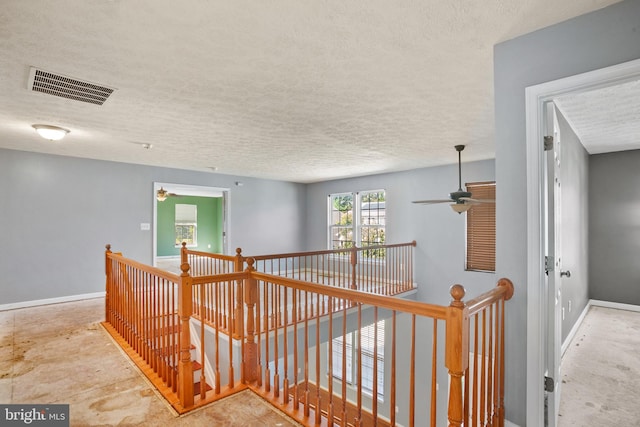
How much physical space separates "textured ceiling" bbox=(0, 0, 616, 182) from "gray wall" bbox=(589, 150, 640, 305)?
2.52m

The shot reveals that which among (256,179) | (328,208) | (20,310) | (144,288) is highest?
(256,179)

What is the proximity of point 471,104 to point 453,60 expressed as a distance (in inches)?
36.6

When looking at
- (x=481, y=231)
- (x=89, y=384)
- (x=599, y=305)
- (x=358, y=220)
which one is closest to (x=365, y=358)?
(x=358, y=220)

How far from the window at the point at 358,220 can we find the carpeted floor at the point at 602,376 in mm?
3567

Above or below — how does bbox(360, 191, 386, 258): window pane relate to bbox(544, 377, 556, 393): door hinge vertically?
above

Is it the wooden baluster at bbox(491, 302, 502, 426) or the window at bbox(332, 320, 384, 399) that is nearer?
the wooden baluster at bbox(491, 302, 502, 426)

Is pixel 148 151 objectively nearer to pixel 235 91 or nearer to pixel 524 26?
pixel 235 91

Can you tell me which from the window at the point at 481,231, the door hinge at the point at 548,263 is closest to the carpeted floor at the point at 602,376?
the door hinge at the point at 548,263

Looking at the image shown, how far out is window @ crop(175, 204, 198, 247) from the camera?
410 inches

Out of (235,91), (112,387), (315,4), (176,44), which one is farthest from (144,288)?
(315,4)

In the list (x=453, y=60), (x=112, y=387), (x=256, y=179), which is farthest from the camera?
(x=256, y=179)

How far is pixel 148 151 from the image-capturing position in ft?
15.8

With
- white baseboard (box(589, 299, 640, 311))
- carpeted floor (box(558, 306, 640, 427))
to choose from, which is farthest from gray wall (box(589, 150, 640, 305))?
carpeted floor (box(558, 306, 640, 427))

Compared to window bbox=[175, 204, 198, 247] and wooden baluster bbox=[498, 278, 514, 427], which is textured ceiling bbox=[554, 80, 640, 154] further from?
window bbox=[175, 204, 198, 247]
